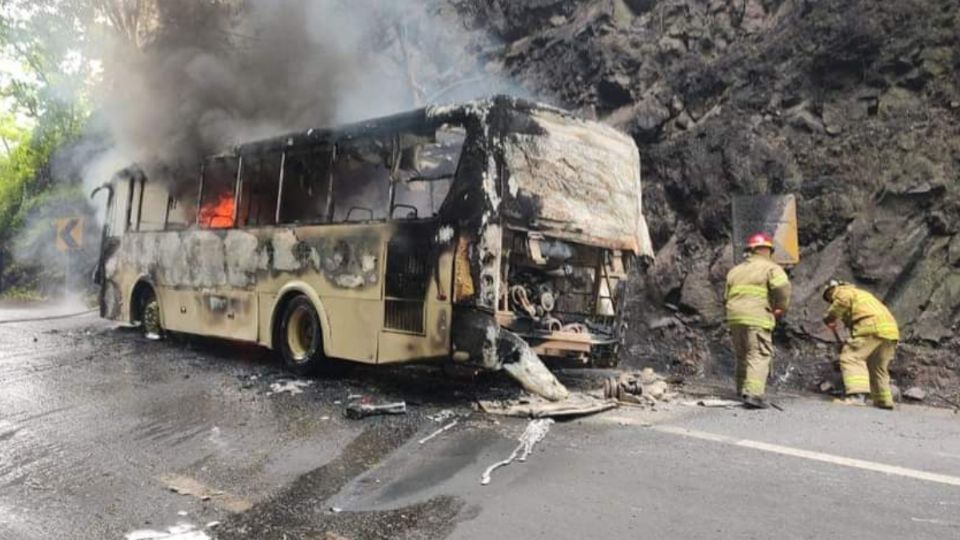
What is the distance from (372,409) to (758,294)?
12.5 ft

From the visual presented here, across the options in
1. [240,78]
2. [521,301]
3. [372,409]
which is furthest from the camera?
[240,78]

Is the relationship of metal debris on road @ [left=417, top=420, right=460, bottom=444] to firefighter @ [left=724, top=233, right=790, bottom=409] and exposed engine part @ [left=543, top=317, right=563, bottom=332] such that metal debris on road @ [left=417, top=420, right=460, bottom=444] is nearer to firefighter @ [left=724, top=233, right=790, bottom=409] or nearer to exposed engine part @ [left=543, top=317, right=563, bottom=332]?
exposed engine part @ [left=543, top=317, right=563, bottom=332]

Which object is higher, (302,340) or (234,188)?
(234,188)

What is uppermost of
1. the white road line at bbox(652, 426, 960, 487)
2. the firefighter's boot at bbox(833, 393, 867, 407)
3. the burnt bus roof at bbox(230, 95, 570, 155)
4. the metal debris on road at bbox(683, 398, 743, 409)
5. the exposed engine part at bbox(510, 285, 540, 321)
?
the burnt bus roof at bbox(230, 95, 570, 155)

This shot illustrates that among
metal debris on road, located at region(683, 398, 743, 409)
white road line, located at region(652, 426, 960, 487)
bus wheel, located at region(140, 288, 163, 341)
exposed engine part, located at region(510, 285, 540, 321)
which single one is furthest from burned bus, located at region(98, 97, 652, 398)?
bus wheel, located at region(140, 288, 163, 341)

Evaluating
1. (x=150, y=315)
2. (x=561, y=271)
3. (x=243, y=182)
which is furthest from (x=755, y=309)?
(x=150, y=315)

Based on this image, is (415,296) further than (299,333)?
No

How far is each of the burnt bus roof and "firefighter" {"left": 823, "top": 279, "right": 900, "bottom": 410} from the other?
3594 millimetres

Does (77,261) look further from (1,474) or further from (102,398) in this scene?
(1,474)

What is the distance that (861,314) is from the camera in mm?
6980

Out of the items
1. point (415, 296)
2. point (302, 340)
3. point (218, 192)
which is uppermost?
point (218, 192)

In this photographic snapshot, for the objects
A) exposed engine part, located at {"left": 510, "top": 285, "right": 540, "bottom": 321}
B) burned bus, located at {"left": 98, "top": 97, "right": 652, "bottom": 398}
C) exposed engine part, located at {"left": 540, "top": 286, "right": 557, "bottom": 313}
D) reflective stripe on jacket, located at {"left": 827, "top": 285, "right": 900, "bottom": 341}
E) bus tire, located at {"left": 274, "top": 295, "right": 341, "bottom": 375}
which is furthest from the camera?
bus tire, located at {"left": 274, "top": 295, "right": 341, "bottom": 375}

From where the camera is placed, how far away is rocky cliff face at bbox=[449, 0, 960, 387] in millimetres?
8016

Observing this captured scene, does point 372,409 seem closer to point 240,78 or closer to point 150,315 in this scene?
point 150,315
